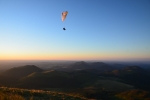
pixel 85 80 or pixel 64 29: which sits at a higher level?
pixel 64 29

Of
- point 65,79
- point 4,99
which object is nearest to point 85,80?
point 65,79

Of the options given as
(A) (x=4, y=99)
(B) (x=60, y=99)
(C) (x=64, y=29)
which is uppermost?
(C) (x=64, y=29)

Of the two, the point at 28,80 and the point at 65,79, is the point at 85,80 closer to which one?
the point at 65,79

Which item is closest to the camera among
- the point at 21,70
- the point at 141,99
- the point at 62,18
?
the point at 62,18

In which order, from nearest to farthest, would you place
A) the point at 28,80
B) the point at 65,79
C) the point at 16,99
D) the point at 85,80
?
the point at 16,99 → the point at 28,80 → the point at 65,79 → the point at 85,80

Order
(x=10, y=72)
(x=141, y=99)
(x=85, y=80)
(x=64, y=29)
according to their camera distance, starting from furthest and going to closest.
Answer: (x=10, y=72) → (x=85, y=80) → (x=141, y=99) → (x=64, y=29)

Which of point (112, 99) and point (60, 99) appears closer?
point (60, 99)

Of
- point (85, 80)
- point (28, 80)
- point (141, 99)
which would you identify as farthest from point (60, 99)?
point (85, 80)

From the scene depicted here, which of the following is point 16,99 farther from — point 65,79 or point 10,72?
point 10,72

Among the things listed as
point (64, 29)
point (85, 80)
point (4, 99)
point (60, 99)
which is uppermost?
point (64, 29)
